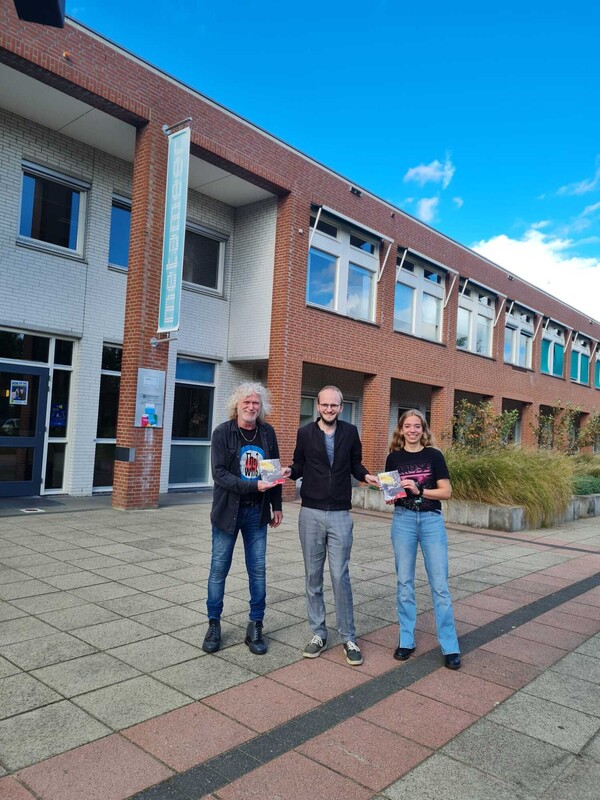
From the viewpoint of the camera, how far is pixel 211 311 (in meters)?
14.7

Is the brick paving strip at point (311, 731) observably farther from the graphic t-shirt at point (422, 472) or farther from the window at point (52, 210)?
the window at point (52, 210)

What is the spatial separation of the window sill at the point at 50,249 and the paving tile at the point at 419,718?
10260 millimetres

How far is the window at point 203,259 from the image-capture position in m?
14.5

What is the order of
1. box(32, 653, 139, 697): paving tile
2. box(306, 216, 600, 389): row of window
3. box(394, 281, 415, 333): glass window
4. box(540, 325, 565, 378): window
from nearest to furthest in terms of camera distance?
1. box(32, 653, 139, 697): paving tile
2. box(306, 216, 600, 389): row of window
3. box(394, 281, 415, 333): glass window
4. box(540, 325, 565, 378): window

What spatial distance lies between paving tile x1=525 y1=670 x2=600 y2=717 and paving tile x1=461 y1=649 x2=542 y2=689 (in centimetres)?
8

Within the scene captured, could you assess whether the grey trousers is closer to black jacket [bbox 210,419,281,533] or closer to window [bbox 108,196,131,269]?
black jacket [bbox 210,419,281,533]

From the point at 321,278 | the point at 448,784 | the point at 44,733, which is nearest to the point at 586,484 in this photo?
the point at 321,278

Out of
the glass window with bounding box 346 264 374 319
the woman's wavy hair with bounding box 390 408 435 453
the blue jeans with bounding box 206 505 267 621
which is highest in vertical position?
the glass window with bounding box 346 264 374 319

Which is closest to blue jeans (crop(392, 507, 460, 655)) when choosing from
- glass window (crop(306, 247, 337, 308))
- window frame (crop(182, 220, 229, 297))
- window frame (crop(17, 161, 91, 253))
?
window frame (crop(17, 161, 91, 253))

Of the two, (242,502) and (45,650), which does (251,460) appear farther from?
(45,650)

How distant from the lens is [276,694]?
384 cm

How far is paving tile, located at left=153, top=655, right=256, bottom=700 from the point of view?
12.6ft

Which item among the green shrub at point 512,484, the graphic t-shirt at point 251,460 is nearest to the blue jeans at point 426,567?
the graphic t-shirt at point 251,460

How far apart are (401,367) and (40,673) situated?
1462cm
